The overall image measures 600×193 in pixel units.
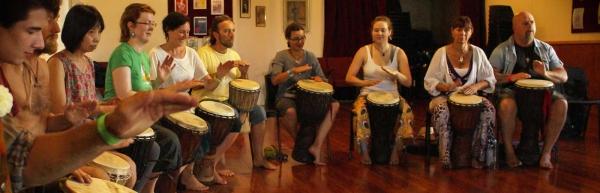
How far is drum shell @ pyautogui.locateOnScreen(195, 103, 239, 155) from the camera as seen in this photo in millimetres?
4469

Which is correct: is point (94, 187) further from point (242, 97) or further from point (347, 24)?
point (347, 24)

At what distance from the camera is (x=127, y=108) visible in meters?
1.33

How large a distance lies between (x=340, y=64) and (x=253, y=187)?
617cm

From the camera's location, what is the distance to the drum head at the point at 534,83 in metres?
5.34

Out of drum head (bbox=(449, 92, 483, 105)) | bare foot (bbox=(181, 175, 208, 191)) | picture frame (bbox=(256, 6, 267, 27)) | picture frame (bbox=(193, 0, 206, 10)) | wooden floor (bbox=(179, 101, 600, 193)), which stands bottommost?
wooden floor (bbox=(179, 101, 600, 193))

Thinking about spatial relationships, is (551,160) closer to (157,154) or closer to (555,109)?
(555,109)

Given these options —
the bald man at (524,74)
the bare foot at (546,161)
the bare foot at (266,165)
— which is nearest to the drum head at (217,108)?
the bare foot at (266,165)

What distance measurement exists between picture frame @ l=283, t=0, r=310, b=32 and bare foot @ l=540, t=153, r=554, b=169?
5.50 m

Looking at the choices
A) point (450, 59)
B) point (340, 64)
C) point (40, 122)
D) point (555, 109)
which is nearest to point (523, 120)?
point (555, 109)

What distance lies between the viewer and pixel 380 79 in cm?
566

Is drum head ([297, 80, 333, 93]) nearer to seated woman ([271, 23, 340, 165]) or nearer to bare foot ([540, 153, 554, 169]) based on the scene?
seated woman ([271, 23, 340, 165])

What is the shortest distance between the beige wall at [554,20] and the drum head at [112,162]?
770 centimetres

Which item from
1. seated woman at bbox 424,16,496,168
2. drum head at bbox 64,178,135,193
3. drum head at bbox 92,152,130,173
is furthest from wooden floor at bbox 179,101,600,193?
drum head at bbox 64,178,135,193

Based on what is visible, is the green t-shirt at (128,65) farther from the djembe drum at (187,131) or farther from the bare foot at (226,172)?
the bare foot at (226,172)
